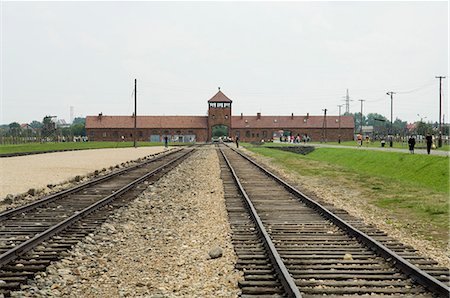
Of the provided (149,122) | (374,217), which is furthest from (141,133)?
(374,217)

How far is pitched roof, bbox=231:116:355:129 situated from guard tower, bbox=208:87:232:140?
13.0 feet

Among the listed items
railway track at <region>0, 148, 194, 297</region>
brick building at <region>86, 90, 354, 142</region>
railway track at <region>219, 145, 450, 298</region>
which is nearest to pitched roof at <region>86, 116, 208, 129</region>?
brick building at <region>86, 90, 354, 142</region>

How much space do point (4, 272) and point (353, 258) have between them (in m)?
4.94

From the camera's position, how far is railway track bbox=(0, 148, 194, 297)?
266 inches

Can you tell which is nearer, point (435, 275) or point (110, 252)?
point (435, 275)

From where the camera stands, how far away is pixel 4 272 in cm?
648

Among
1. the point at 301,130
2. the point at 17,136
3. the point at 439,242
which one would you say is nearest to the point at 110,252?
the point at 439,242

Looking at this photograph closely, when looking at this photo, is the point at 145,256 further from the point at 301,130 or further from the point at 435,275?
the point at 301,130

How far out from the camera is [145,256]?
309 inches

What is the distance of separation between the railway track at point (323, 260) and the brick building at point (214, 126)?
342 feet

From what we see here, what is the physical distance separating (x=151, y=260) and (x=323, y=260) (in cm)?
264

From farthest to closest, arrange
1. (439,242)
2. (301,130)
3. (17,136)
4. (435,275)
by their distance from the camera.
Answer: (301,130) < (17,136) < (439,242) < (435,275)

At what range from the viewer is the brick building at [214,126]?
115938 millimetres

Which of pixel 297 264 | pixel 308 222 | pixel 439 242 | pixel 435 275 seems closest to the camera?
pixel 435 275
